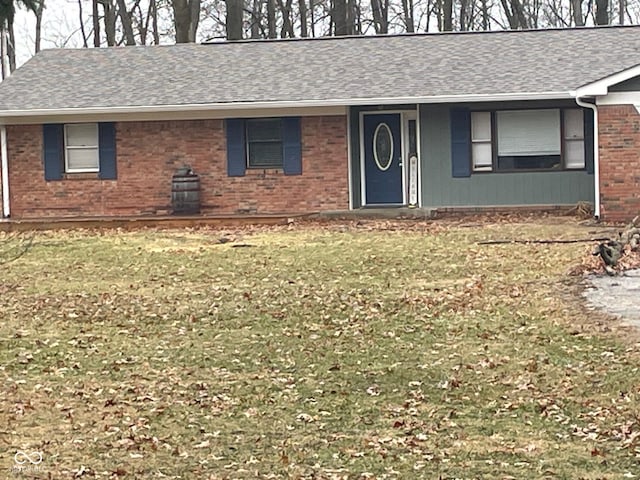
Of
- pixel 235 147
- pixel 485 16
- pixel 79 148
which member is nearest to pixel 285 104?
pixel 235 147

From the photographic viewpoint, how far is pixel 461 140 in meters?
23.8

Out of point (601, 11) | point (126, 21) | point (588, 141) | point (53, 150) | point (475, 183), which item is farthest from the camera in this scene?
point (126, 21)

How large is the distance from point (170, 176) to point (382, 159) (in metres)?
4.39

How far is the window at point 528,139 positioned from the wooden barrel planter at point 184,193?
18.5 feet

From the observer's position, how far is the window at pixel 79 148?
2502 cm

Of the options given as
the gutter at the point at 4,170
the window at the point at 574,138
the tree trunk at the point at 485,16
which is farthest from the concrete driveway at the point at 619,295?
the tree trunk at the point at 485,16

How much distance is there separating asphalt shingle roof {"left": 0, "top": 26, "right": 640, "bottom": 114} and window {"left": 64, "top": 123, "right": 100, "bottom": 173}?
65 cm

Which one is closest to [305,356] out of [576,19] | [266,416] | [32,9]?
[266,416]

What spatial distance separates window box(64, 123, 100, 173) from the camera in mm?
25016

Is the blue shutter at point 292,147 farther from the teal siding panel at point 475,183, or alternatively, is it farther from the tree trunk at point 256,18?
the tree trunk at point 256,18

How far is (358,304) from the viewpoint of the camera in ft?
40.5

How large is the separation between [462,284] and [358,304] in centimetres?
180

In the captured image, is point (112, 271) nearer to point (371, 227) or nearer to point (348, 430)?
point (371, 227)

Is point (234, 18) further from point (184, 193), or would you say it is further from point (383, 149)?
point (184, 193)
